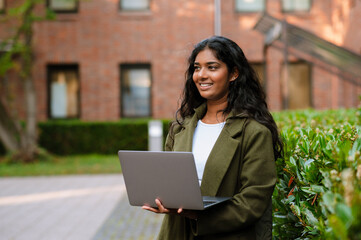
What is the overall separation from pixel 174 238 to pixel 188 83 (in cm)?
92

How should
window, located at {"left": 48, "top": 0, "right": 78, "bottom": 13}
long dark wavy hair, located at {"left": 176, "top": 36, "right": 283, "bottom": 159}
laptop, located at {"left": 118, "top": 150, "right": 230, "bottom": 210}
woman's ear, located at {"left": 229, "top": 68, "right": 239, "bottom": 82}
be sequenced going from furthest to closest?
1. window, located at {"left": 48, "top": 0, "right": 78, "bottom": 13}
2. woman's ear, located at {"left": 229, "top": 68, "right": 239, "bottom": 82}
3. long dark wavy hair, located at {"left": 176, "top": 36, "right": 283, "bottom": 159}
4. laptop, located at {"left": 118, "top": 150, "right": 230, "bottom": 210}

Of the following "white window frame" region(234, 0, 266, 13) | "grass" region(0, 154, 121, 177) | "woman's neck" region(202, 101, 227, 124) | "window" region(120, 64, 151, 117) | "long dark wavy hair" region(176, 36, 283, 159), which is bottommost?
"grass" region(0, 154, 121, 177)

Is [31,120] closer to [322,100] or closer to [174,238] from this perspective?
[322,100]

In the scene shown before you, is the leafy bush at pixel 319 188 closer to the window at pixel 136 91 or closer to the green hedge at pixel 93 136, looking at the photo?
the green hedge at pixel 93 136

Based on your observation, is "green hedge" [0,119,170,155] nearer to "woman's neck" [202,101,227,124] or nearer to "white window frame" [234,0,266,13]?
"white window frame" [234,0,266,13]

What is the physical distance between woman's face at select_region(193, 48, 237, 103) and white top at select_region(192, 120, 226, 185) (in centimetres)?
18

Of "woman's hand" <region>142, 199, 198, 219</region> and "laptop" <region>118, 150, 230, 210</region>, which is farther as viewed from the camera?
"woman's hand" <region>142, 199, 198, 219</region>

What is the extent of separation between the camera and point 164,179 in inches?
90.6

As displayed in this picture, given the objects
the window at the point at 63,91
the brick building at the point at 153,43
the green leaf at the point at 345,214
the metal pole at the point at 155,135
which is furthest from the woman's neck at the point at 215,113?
the window at the point at 63,91

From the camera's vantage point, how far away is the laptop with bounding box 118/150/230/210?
7.27ft

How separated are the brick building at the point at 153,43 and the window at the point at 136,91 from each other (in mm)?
113

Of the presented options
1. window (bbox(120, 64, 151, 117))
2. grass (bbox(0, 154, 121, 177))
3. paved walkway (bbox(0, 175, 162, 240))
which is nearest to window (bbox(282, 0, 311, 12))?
window (bbox(120, 64, 151, 117))

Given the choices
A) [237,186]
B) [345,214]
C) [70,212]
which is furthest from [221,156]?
[70,212]

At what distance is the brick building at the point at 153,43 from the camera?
17047mm
